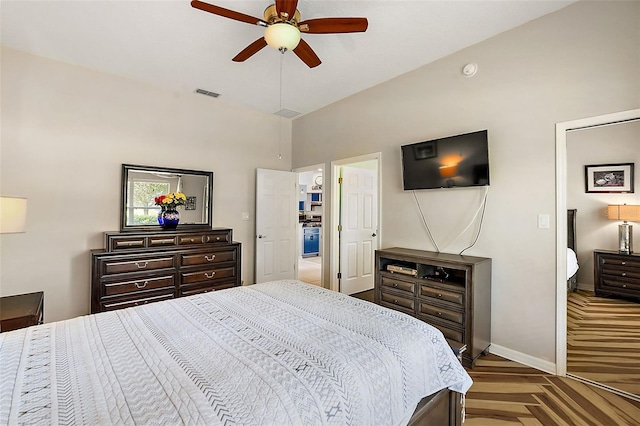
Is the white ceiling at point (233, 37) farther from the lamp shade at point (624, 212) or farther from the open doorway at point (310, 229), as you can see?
the open doorway at point (310, 229)

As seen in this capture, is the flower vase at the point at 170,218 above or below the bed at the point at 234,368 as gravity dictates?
above

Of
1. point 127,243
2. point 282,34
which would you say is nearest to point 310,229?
point 127,243

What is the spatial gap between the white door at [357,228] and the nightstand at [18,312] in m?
3.40

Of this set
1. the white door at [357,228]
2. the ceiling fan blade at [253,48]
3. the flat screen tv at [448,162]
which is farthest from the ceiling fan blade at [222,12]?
the white door at [357,228]

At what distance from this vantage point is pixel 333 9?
7.91 ft

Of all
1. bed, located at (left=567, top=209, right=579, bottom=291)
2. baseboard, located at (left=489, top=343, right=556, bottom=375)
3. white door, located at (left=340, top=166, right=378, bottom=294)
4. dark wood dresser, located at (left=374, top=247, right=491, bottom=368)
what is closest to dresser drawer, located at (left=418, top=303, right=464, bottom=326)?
dark wood dresser, located at (left=374, top=247, right=491, bottom=368)

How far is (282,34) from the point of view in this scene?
2.00 meters

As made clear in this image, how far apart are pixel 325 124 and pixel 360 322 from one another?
3683 millimetres

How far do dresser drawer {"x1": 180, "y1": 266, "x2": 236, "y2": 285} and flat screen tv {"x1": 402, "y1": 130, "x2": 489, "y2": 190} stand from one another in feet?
8.23

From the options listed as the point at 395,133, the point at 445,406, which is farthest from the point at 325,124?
the point at 445,406

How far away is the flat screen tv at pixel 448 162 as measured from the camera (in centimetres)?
278

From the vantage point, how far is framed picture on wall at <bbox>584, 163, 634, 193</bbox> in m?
2.23

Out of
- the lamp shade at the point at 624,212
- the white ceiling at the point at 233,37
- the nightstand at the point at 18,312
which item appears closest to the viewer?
the nightstand at the point at 18,312

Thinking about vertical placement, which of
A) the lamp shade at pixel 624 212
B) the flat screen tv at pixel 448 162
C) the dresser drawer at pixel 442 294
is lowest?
the dresser drawer at pixel 442 294
